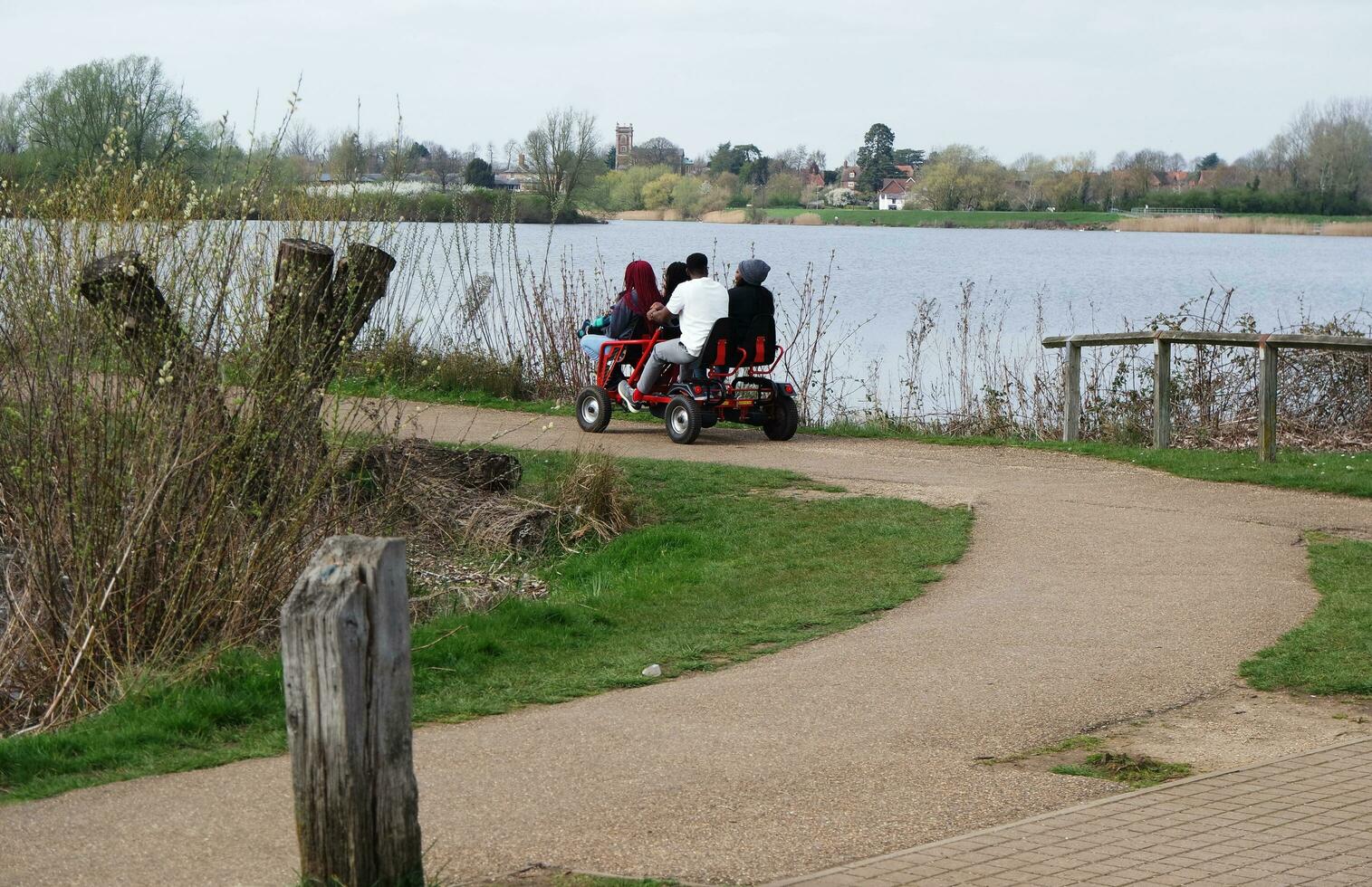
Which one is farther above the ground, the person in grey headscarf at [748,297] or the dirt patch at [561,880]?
the person in grey headscarf at [748,297]

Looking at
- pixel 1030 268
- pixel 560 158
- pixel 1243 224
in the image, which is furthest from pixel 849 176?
pixel 560 158

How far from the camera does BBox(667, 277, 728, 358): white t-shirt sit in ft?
50.1

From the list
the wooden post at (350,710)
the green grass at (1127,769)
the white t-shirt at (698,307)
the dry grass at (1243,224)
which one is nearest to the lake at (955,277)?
the dry grass at (1243,224)

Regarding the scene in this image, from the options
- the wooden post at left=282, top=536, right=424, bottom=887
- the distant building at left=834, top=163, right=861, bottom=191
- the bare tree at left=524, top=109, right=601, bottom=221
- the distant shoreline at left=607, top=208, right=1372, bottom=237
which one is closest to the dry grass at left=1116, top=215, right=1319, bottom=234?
the distant shoreline at left=607, top=208, right=1372, bottom=237

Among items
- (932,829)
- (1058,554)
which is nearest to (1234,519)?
(1058,554)

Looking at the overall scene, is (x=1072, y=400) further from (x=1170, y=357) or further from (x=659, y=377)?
(x=659, y=377)

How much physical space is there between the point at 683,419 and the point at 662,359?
66cm

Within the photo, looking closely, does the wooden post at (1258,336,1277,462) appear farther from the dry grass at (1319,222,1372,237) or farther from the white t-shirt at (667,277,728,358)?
the dry grass at (1319,222,1372,237)

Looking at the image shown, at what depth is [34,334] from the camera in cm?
805

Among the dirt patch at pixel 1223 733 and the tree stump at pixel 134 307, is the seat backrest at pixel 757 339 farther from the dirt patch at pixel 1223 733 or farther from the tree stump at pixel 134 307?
the dirt patch at pixel 1223 733

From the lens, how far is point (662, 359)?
624 inches

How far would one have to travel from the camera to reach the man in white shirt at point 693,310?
601 inches

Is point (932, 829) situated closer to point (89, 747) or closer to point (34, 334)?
point (89, 747)

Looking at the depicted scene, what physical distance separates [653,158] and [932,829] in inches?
2944
